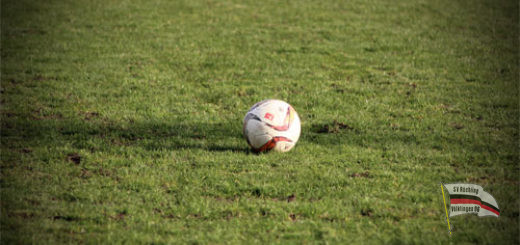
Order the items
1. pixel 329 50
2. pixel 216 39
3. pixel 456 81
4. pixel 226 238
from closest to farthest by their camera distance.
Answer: pixel 226 238 → pixel 456 81 → pixel 329 50 → pixel 216 39

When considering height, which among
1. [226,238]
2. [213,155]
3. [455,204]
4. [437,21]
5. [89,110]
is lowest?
[226,238]

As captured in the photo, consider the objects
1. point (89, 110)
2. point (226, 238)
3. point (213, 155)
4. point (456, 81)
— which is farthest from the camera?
point (456, 81)

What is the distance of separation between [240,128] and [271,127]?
4.68 feet

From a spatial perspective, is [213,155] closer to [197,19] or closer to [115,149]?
[115,149]

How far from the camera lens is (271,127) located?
241 inches

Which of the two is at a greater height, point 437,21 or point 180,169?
point 437,21

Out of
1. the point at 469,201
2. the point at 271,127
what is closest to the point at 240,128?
the point at 271,127

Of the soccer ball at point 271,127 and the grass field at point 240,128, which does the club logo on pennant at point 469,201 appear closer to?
the grass field at point 240,128

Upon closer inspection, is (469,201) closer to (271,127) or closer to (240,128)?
(271,127)

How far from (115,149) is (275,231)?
3063mm

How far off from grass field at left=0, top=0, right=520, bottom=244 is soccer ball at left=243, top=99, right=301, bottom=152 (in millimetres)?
178

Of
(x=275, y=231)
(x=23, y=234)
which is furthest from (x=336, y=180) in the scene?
(x=23, y=234)

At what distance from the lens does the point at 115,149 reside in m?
6.55

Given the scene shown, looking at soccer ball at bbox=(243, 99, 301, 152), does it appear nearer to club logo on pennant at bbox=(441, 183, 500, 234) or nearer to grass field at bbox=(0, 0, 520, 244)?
grass field at bbox=(0, 0, 520, 244)
